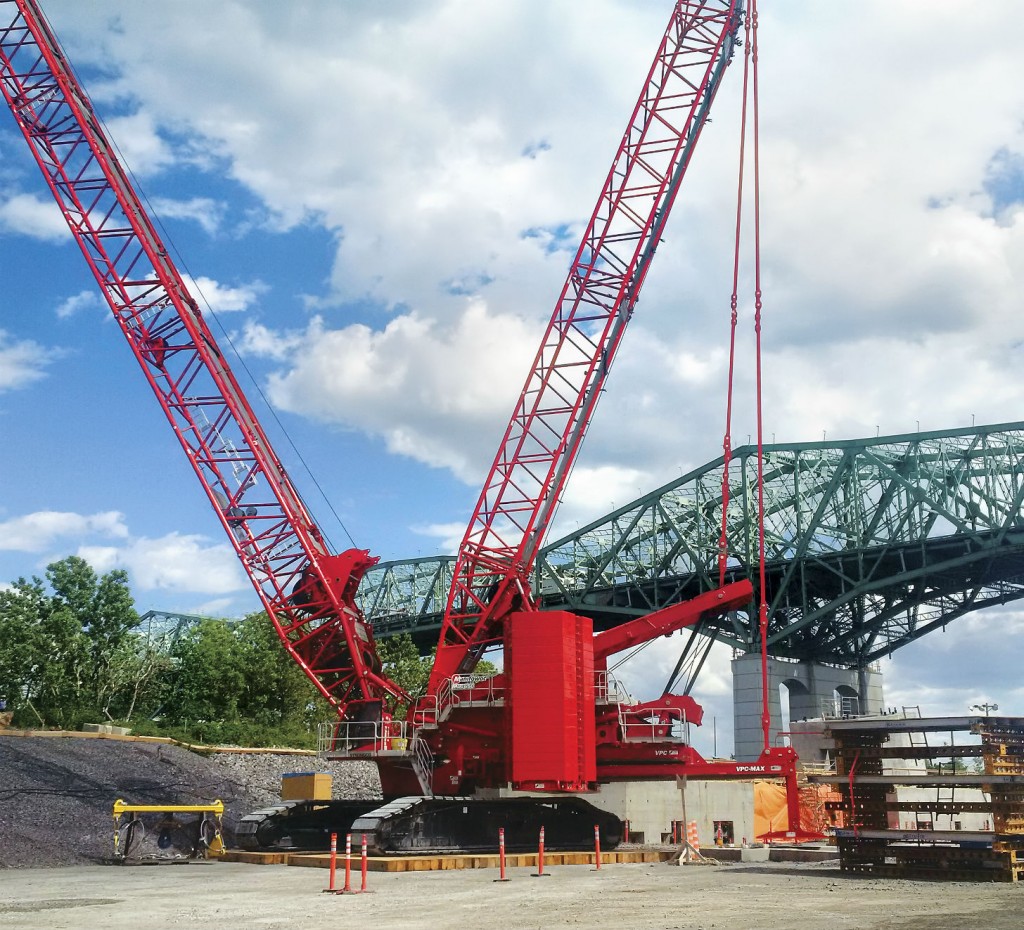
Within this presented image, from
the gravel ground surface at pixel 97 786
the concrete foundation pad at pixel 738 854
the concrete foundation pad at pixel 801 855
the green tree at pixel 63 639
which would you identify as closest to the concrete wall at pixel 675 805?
the concrete foundation pad at pixel 738 854

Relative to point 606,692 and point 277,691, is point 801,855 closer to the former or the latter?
point 606,692

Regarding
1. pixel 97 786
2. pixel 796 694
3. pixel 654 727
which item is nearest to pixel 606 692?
pixel 654 727

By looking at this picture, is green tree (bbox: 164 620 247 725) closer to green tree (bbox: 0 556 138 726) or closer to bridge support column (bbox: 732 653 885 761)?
green tree (bbox: 0 556 138 726)

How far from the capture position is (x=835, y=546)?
69875 millimetres

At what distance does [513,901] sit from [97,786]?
19566mm

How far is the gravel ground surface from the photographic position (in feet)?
86.8

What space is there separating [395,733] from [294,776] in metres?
4.94

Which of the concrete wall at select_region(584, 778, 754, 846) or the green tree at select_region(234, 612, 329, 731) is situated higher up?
the green tree at select_region(234, 612, 329, 731)

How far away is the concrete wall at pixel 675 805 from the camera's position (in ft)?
120

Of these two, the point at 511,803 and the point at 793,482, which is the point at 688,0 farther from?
the point at 793,482

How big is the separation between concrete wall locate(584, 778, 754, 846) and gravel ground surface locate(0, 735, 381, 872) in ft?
35.7

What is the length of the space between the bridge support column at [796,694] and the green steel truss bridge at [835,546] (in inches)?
41.0

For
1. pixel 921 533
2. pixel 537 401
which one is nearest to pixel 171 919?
pixel 537 401

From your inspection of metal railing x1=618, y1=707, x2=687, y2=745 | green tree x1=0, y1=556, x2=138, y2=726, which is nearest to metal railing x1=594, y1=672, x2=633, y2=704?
metal railing x1=618, y1=707, x2=687, y2=745
